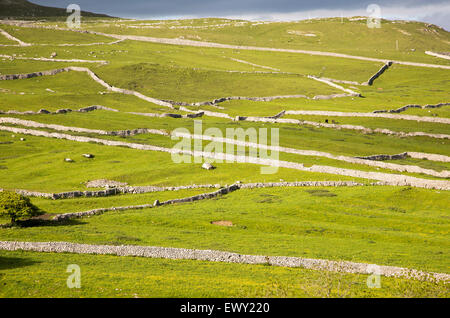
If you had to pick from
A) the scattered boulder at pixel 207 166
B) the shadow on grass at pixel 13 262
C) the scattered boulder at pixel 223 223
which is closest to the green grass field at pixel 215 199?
the shadow on grass at pixel 13 262

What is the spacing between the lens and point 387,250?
43.2 metres

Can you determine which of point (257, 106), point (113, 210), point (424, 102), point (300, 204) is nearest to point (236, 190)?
point (300, 204)

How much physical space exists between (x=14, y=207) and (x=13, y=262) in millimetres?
10823

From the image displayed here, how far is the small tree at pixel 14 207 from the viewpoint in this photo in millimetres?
44750

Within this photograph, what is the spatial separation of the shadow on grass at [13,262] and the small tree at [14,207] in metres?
9.34

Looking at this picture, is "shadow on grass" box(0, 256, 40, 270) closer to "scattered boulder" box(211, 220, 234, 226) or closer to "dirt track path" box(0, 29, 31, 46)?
"scattered boulder" box(211, 220, 234, 226)

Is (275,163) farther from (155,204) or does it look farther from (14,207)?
(14,207)

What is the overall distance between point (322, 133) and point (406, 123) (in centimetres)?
2148

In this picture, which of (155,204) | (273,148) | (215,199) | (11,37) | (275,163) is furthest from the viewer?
(11,37)

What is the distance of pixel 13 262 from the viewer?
3541 centimetres

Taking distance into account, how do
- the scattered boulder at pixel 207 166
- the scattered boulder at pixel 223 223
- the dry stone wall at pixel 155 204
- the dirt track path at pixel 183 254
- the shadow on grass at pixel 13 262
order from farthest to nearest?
the scattered boulder at pixel 207 166 < the scattered boulder at pixel 223 223 < the dry stone wall at pixel 155 204 < the dirt track path at pixel 183 254 < the shadow on grass at pixel 13 262

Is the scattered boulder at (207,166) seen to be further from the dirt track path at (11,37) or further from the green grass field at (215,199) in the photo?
the dirt track path at (11,37)

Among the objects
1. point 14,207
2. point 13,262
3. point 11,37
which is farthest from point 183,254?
point 11,37

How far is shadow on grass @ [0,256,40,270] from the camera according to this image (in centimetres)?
3447
